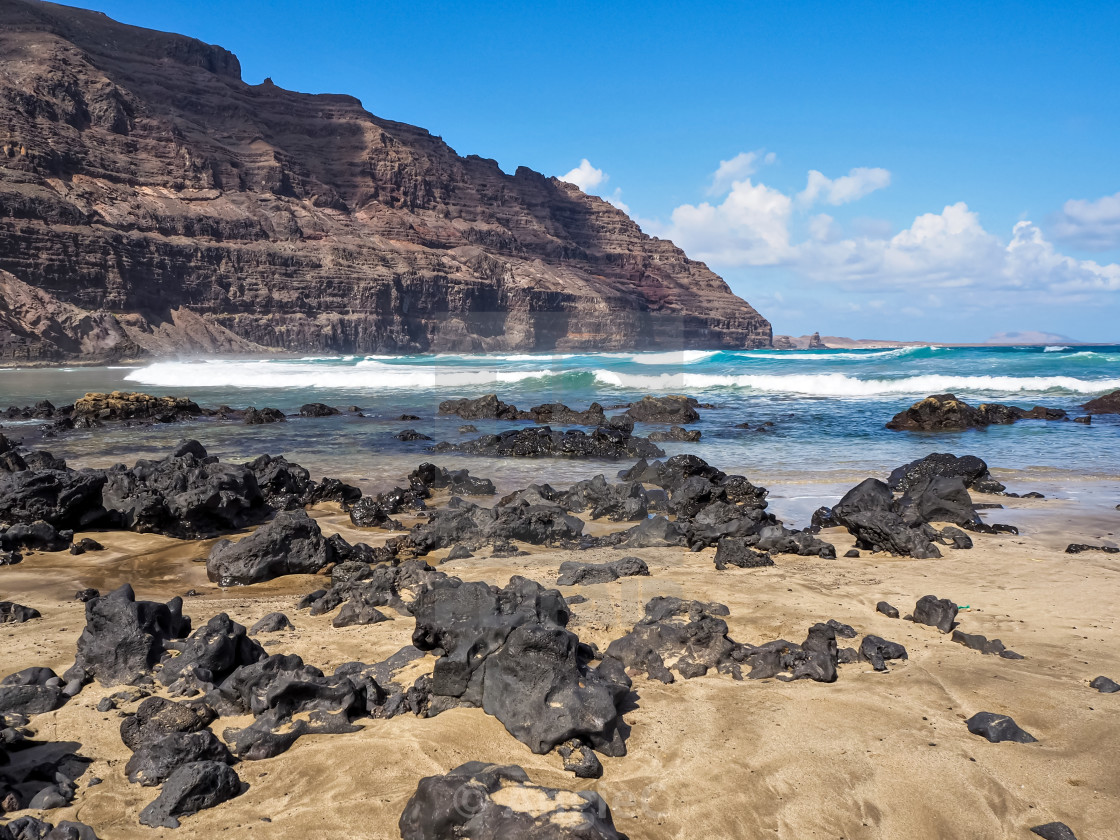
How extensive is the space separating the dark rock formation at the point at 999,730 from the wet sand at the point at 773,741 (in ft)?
0.15

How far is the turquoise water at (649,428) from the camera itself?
41.0 ft

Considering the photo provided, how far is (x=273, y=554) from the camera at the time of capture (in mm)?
6227

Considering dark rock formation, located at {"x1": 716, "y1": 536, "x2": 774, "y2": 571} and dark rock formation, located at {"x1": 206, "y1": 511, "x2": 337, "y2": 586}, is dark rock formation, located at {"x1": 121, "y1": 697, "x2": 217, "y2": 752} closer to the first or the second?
dark rock formation, located at {"x1": 206, "y1": 511, "x2": 337, "y2": 586}

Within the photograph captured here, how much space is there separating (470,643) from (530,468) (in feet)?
29.5

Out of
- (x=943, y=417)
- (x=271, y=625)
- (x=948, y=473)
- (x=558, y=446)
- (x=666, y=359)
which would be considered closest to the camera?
(x=271, y=625)

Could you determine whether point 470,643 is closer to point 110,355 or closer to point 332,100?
point 110,355

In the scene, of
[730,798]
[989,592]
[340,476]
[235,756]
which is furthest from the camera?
[340,476]

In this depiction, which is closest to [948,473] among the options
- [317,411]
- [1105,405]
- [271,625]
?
[271,625]

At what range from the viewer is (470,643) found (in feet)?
12.0

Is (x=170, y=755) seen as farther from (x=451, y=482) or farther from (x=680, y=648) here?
(x=451, y=482)

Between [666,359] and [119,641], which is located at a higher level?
[666,359]

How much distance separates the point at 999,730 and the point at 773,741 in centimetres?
108

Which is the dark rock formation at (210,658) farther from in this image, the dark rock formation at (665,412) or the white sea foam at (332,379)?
the white sea foam at (332,379)

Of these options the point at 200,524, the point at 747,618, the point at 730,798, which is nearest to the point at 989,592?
the point at 747,618
